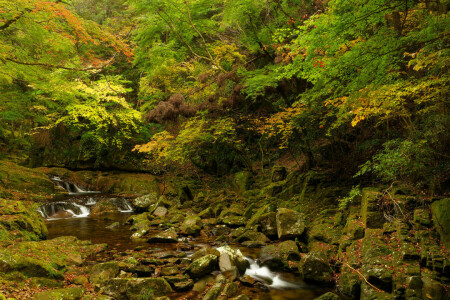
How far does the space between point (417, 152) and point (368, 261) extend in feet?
9.15

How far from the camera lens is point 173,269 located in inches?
239

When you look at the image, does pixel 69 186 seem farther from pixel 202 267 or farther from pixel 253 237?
pixel 202 267

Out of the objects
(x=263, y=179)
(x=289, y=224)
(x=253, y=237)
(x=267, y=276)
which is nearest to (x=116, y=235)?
(x=253, y=237)

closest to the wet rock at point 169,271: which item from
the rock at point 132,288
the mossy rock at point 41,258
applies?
the rock at point 132,288

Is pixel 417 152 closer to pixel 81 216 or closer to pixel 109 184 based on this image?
pixel 81 216

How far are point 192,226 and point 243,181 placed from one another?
541 cm

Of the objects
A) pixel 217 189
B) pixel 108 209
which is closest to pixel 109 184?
pixel 108 209

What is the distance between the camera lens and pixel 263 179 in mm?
14375

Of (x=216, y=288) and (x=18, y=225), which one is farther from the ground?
(x=18, y=225)

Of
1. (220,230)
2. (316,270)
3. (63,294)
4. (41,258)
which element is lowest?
(220,230)

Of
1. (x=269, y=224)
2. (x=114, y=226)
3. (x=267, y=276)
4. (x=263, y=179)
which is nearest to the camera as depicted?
(x=267, y=276)

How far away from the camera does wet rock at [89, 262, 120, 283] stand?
532 cm

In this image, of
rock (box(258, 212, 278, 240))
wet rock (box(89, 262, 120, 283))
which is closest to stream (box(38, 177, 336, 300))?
rock (box(258, 212, 278, 240))

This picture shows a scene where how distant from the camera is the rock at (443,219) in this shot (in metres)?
4.81
